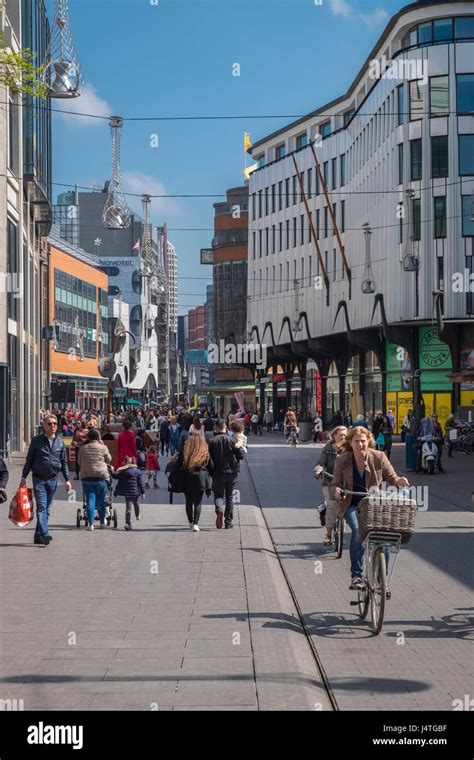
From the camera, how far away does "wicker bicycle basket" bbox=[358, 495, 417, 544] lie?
31.4 ft

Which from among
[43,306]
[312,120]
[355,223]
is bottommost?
[43,306]

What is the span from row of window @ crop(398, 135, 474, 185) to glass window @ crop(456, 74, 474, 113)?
121cm

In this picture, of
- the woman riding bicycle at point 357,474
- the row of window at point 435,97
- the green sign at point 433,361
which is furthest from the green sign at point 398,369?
the woman riding bicycle at point 357,474

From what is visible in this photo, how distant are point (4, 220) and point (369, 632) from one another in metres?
29.9

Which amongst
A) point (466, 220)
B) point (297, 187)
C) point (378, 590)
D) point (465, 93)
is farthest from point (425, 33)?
point (378, 590)

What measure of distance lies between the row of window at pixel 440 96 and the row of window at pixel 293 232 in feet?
57.4

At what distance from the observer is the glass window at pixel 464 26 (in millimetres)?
51969

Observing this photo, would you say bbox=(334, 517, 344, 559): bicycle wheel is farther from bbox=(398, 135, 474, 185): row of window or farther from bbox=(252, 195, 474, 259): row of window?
bbox=(398, 135, 474, 185): row of window

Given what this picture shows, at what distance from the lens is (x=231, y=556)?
1432 cm

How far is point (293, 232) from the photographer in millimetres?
81250

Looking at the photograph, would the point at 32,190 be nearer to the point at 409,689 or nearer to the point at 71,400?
the point at 71,400

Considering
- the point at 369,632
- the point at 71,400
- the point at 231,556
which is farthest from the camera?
the point at 71,400

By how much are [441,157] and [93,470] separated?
37364mm
